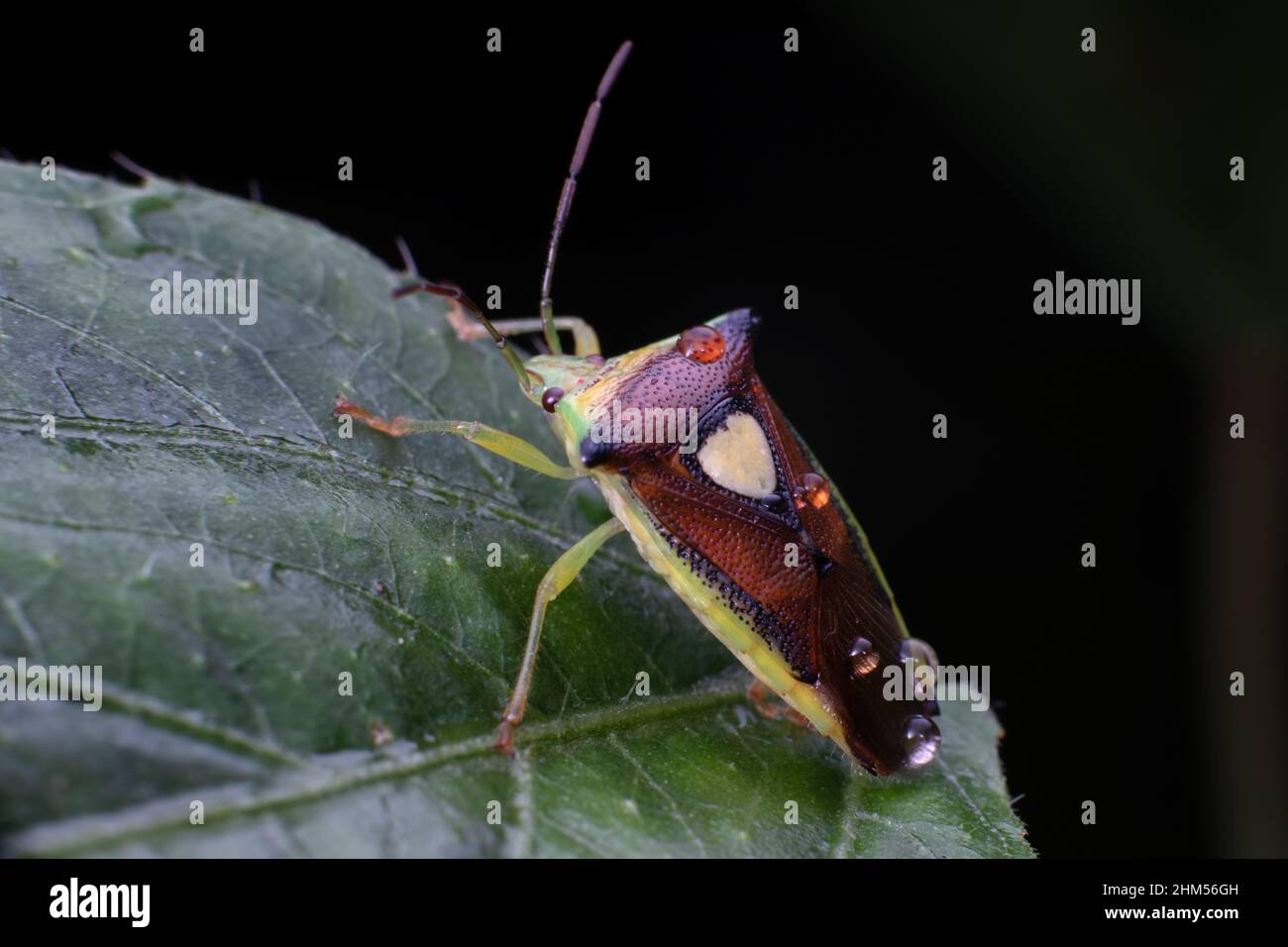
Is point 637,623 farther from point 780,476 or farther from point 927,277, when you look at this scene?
point 927,277

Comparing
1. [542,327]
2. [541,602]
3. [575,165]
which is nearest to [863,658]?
[541,602]

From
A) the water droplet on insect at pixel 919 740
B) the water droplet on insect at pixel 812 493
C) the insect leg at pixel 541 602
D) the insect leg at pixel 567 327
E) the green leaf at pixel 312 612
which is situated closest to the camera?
the green leaf at pixel 312 612

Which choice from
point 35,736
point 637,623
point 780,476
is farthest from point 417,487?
point 35,736

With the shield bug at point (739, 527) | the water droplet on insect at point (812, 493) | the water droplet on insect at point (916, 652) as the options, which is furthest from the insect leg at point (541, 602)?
the water droplet on insect at point (916, 652)

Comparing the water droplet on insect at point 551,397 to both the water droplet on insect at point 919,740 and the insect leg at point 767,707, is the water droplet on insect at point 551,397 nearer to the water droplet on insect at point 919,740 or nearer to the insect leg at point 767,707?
the insect leg at point 767,707

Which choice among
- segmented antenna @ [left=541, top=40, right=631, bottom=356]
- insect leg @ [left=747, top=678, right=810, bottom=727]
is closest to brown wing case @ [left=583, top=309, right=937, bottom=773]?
insect leg @ [left=747, top=678, right=810, bottom=727]

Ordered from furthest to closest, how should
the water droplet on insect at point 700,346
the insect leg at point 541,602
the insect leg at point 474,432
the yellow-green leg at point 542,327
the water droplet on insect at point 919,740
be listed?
the yellow-green leg at point 542,327, the water droplet on insect at point 700,346, the water droplet on insect at point 919,740, the insect leg at point 474,432, the insect leg at point 541,602

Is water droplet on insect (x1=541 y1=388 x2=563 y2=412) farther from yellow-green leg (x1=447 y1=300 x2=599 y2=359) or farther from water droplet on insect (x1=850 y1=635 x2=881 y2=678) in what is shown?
water droplet on insect (x1=850 y1=635 x2=881 y2=678)
